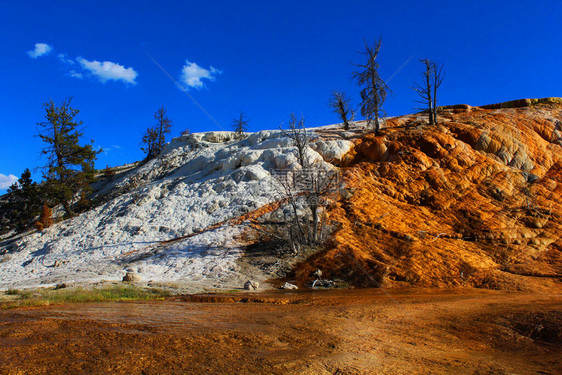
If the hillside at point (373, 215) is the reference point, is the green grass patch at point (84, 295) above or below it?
below

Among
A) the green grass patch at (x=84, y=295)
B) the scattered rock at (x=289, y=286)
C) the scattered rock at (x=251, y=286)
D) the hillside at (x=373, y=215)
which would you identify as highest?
the hillside at (x=373, y=215)

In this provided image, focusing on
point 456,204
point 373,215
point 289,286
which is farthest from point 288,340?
point 456,204

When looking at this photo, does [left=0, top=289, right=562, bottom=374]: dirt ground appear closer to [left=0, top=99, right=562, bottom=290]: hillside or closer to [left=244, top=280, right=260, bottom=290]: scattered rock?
[left=244, top=280, right=260, bottom=290]: scattered rock

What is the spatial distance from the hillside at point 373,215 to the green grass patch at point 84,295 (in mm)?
2113

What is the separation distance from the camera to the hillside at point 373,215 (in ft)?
47.2

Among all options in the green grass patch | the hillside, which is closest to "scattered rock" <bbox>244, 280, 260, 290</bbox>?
the hillside

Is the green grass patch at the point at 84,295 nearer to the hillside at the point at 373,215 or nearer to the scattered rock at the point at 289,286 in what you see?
the hillside at the point at 373,215

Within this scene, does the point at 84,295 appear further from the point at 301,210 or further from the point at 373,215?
the point at 373,215

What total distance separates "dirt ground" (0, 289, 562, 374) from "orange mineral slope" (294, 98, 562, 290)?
A: 605 centimetres

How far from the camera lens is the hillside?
14383 millimetres

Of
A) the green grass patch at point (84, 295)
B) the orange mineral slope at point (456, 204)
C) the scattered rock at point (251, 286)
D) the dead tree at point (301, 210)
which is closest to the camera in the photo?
the green grass patch at point (84, 295)

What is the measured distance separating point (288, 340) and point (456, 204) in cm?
1717

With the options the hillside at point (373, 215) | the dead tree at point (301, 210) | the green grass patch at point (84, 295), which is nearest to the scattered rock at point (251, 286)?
the hillside at point (373, 215)

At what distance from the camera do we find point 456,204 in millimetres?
19141
